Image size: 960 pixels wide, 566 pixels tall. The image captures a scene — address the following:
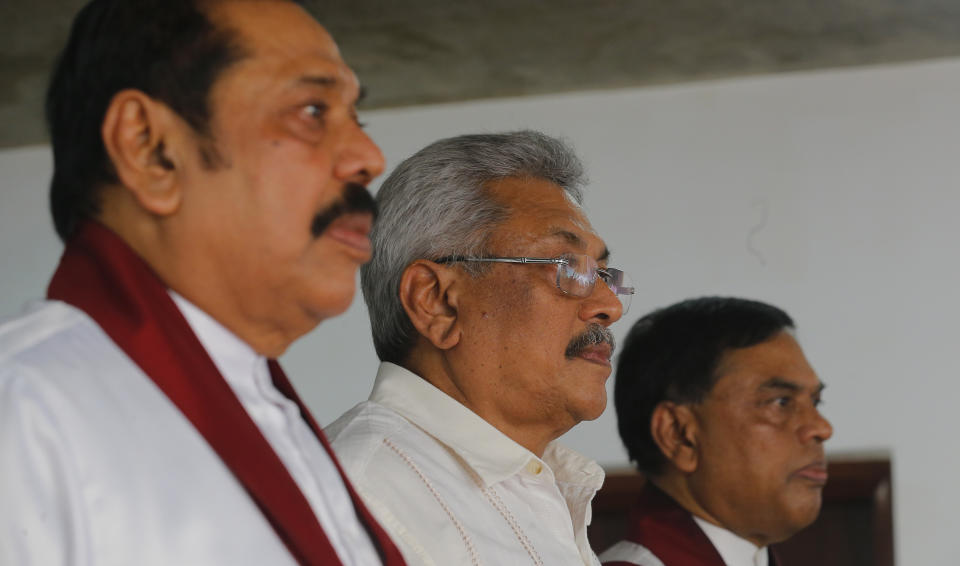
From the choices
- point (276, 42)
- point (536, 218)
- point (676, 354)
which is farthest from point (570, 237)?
point (276, 42)

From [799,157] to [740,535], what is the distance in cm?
228

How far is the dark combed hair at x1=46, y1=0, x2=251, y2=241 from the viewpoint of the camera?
138cm

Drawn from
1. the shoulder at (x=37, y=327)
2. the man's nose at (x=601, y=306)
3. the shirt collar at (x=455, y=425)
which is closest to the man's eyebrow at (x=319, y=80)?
the shoulder at (x=37, y=327)

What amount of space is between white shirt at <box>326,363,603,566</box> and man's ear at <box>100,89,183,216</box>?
75cm

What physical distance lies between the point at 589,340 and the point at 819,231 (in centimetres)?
288

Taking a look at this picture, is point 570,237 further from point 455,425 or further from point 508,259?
point 455,425

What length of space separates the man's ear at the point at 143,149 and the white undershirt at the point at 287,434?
0.12m

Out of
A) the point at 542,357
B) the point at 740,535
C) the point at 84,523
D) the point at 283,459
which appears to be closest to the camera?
the point at 84,523

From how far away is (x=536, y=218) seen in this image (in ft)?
7.88

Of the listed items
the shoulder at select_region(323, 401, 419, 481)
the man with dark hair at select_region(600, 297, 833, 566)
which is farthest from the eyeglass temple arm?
the man with dark hair at select_region(600, 297, 833, 566)

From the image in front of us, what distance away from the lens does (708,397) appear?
10.3 feet

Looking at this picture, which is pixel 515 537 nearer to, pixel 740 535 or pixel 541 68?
pixel 740 535

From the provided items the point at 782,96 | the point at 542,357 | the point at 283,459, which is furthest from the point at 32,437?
the point at 782,96

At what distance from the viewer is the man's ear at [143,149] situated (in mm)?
1362
